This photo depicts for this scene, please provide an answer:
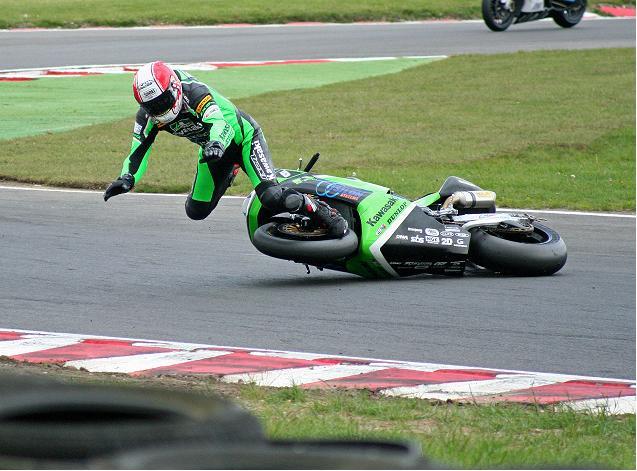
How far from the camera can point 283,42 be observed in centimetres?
2678

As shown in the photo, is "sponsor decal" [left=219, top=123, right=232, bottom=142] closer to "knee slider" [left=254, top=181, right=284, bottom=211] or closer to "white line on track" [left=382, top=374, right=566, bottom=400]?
"knee slider" [left=254, top=181, right=284, bottom=211]

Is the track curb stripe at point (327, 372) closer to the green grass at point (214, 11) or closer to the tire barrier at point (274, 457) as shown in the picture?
the tire barrier at point (274, 457)

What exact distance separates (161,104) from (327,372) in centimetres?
270

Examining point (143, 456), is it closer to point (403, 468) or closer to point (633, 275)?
point (403, 468)

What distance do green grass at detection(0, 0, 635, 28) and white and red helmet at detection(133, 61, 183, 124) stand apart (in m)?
21.5

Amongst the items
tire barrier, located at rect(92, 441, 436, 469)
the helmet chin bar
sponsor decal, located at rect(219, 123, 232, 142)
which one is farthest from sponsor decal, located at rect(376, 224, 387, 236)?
tire barrier, located at rect(92, 441, 436, 469)

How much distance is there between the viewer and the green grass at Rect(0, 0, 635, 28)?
2972 cm

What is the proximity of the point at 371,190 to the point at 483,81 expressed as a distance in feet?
44.8

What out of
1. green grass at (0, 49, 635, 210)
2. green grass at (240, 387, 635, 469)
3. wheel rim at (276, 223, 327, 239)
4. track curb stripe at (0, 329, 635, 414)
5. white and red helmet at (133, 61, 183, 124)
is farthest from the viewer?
green grass at (0, 49, 635, 210)

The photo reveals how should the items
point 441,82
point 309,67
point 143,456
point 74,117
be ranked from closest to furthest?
point 143,456, point 74,117, point 441,82, point 309,67

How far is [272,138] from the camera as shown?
56.0ft

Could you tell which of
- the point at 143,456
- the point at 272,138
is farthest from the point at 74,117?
the point at 143,456

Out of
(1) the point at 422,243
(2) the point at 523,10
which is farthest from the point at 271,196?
(2) the point at 523,10

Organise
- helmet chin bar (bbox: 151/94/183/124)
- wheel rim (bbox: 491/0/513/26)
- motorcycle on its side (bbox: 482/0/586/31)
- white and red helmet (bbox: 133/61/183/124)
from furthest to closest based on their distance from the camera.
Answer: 1. wheel rim (bbox: 491/0/513/26)
2. motorcycle on its side (bbox: 482/0/586/31)
3. helmet chin bar (bbox: 151/94/183/124)
4. white and red helmet (bbox: 133/61/183/124)
